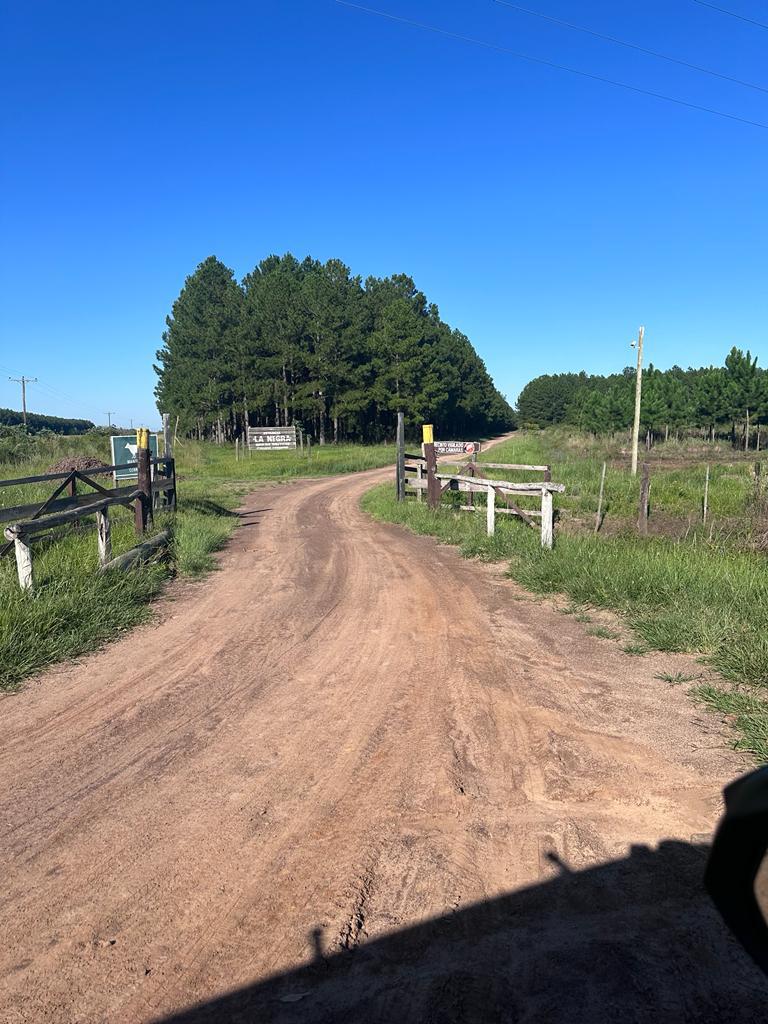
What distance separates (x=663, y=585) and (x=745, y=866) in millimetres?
6663

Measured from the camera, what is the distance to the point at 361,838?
11.0 feet

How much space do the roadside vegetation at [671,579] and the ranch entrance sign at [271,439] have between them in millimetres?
26978

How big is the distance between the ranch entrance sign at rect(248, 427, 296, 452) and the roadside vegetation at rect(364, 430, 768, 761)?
27.0 m

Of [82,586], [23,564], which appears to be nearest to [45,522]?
[23,564]

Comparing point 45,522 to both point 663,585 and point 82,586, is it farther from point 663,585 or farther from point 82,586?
point 663,585

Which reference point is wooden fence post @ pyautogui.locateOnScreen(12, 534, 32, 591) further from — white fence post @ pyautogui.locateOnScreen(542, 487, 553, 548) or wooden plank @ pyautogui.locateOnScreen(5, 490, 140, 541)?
white fence post @ pyautogui.locateOnScreen(542, 487, 553, 548)

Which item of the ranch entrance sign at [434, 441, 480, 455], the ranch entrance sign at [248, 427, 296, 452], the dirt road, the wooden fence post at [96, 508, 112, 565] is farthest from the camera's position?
the ranch entrance sign at [248, 427, 296, 452]

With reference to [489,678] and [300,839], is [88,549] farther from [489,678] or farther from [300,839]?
[300,839]

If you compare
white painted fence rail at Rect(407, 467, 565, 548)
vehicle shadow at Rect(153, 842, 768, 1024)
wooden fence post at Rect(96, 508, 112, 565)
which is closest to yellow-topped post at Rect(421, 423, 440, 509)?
white painted fence rail at Rect(407, 467, 565, 548)

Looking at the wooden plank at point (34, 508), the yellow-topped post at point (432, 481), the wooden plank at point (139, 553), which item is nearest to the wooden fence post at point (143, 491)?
the wooden plank at point (139, 553)

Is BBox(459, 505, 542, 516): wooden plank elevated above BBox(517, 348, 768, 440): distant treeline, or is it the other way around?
BBox(517, 348, 768, 440): distant treeline

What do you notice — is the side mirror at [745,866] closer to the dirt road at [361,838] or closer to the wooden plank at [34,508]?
the dirt road at [361,838]

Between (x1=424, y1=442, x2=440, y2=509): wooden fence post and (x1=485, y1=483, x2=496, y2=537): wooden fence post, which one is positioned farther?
(x1=424, y1=442, x2=440, y2=509): wooden fence post

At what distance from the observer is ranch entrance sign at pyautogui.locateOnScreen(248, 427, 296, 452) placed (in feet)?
140
